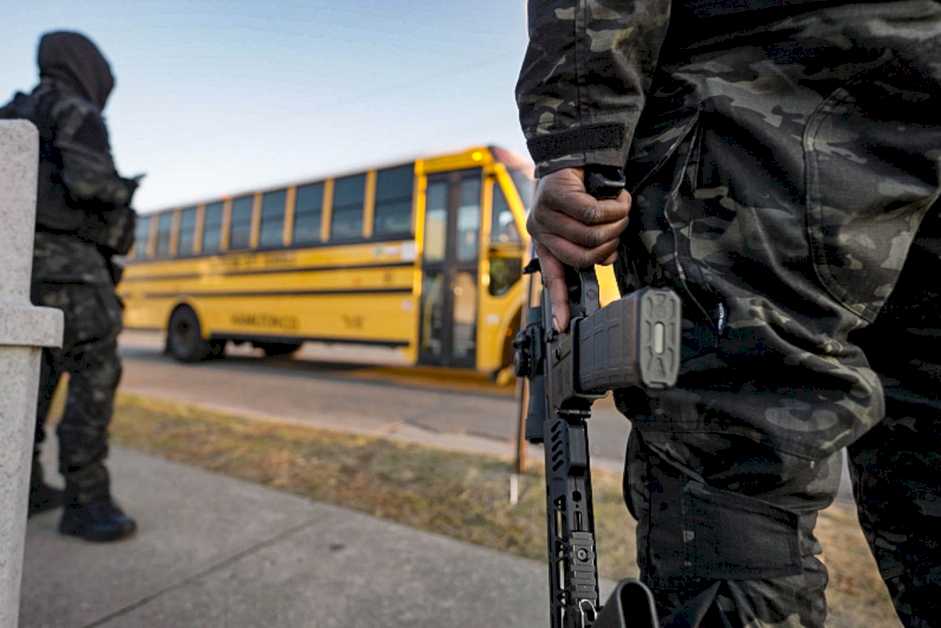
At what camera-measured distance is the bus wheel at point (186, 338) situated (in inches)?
336

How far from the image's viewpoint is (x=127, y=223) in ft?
6.95

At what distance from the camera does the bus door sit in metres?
6.07

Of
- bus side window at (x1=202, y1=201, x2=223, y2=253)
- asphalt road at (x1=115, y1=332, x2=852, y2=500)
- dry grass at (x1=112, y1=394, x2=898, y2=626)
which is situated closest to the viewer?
dry grass at (x1=112, y1=394, x2=898, y2=626)

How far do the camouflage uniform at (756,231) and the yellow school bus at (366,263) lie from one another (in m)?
4.68

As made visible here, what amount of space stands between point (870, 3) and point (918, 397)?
0.58 metres

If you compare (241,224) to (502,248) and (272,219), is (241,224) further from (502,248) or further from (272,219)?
(502,248)

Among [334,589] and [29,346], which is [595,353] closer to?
[29,346]

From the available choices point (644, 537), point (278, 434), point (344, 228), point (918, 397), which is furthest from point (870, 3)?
point (344, 228)

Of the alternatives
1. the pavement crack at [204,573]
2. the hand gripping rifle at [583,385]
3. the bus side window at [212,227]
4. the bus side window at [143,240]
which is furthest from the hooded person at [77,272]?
the bus side window at [143,240]

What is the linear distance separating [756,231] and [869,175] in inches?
5.9

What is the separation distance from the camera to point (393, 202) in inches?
263

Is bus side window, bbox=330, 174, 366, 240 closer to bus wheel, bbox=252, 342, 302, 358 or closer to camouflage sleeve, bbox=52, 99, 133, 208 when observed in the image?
bus wheel, bbox=252, 342, 302, 358

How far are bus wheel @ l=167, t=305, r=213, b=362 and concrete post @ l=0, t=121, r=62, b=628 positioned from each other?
328 inches

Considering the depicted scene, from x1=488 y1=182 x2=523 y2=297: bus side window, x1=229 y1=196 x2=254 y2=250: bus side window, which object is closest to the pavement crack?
x1=488 y1=182 x2=523 y2=297: bus side window
